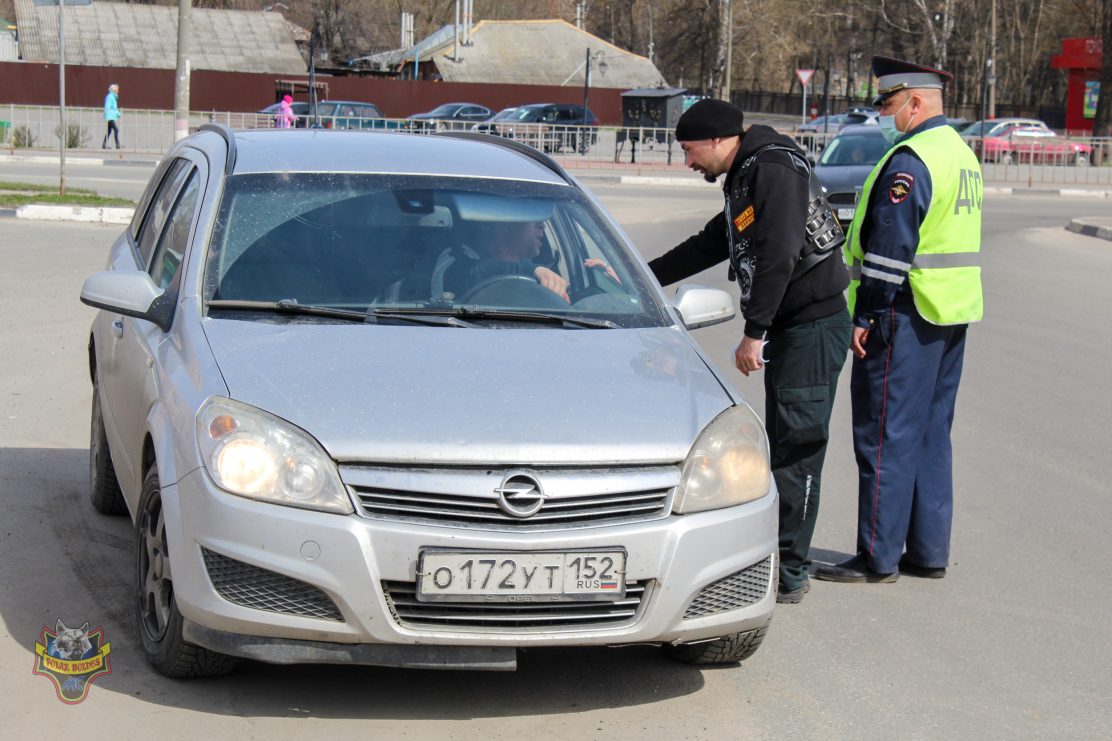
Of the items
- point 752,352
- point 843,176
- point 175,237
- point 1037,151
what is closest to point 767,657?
point 752,352

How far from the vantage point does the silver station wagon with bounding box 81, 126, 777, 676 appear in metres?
3.64

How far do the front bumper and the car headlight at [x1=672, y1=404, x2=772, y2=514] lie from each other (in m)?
0.05

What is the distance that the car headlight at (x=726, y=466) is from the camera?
12.6ft

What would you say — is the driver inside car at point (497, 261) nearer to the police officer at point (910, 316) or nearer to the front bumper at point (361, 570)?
the police officer at point (910, 316)

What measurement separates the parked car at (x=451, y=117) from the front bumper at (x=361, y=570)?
3537 centimetres

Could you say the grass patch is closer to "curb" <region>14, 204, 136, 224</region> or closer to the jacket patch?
"curb" <region>14, 204, 136, 224</region>

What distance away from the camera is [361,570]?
360 cm

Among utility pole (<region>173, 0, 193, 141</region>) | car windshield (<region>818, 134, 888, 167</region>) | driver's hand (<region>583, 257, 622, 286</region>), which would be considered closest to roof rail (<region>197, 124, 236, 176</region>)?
driver's hand (<region>583, 257, 622, 286</region>)

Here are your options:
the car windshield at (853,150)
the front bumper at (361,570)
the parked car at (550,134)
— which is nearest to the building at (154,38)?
the parked car at (550,134)

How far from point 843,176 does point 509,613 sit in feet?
51.5

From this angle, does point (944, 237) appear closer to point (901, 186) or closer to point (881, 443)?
point (901, 186)

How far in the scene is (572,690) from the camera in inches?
164

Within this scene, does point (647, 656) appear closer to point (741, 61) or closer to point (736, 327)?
point (736, 327)

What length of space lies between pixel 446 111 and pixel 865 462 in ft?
141
